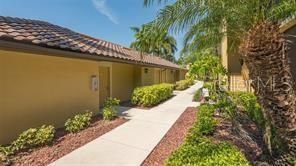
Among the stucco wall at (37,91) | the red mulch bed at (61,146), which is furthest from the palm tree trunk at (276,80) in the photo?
the stucco wall at (37,91)

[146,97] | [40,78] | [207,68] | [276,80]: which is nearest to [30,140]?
[40,78]

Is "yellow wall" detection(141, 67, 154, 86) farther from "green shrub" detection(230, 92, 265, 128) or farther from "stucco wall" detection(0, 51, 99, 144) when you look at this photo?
"stucco wall" detection(0, 51, 99, 144)

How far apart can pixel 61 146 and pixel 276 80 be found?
5.70 metres

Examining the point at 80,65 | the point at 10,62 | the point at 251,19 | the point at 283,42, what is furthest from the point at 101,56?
the point at 283,42

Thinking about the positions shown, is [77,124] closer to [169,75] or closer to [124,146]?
[124,146]

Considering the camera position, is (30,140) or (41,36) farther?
(41,36)

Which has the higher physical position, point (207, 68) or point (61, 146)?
Result: point (207, 68)

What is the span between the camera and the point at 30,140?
592 cm

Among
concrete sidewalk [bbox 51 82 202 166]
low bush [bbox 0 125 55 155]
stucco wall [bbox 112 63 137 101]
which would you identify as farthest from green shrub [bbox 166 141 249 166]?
stucco wall [bbox 112 63 137 101]

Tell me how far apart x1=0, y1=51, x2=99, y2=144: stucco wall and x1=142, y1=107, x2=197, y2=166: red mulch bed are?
13.8 ft

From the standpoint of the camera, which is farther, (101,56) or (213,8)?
(101,56)

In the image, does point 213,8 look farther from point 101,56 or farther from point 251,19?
point 101,56

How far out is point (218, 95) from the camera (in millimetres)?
9531

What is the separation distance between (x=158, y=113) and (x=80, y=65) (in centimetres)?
462
